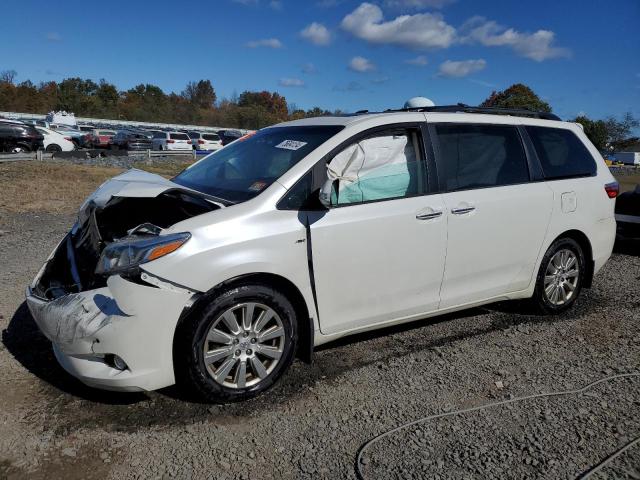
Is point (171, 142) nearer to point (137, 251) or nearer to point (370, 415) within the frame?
point (137, 251)

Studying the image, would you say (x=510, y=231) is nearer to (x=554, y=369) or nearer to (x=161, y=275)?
(x=554, y=369)

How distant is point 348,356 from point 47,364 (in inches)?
84.4

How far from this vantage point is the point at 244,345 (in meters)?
3.32

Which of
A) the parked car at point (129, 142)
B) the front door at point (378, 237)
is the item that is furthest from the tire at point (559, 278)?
the parked car at point (129, 142)

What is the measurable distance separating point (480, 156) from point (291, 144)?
5.10 ft

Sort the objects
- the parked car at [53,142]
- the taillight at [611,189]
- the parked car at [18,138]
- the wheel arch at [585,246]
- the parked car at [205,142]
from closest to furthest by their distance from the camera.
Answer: the wheel arch at [585,246]
the taillight at [611,189]
the parked car at [18,138]
the parked car at [53,142]
the parked car at [205,142]

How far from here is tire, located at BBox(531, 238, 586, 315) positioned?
4.84 meters

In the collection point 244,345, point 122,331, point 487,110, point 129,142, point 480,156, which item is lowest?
point 244,345

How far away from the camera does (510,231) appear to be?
441 centimetres

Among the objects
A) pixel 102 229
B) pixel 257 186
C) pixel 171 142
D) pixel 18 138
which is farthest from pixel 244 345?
pixel 171 142

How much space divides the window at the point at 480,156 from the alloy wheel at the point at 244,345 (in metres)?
1.74

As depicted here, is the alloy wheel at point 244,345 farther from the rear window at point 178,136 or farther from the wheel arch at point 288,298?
the rear window at point 178,136

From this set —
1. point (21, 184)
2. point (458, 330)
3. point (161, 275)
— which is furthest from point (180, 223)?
point (21, 184)

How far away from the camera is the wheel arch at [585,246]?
4.93m
